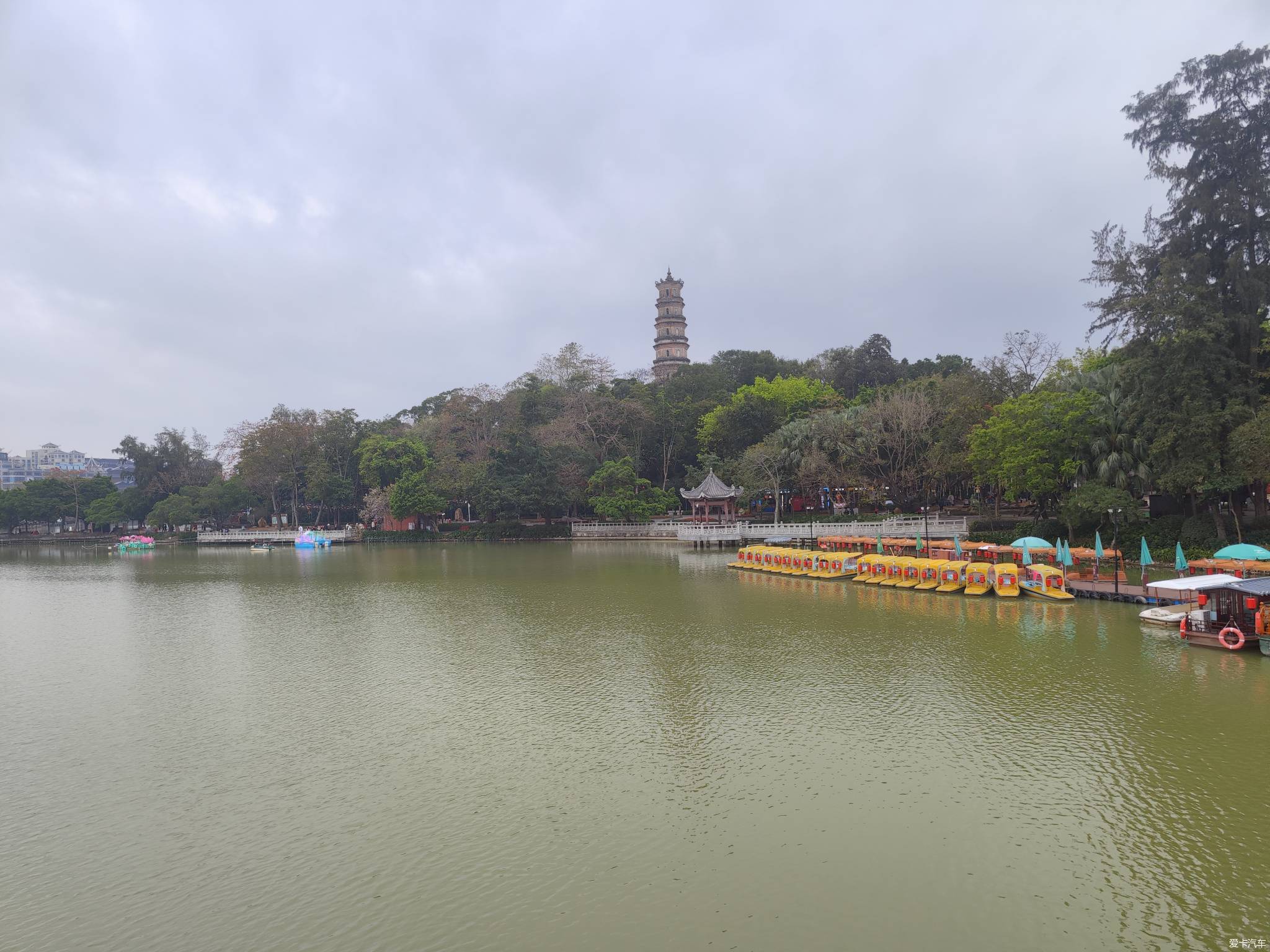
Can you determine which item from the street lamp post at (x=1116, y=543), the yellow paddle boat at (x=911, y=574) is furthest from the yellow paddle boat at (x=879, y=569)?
the street lamp post at (x=1116, y=543)

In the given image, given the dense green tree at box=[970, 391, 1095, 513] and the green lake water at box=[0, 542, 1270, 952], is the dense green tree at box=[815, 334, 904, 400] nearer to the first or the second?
the dense green tree at box=[970, 391, 1095, 513]

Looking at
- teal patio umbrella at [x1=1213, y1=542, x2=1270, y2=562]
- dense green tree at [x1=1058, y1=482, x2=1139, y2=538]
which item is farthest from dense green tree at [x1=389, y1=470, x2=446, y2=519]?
teal patio umbrella at [x1=1213, y1=542, x2=1270, y2=562]

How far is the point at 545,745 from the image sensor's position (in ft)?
43.5

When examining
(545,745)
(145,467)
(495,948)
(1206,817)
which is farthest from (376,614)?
(145,467)

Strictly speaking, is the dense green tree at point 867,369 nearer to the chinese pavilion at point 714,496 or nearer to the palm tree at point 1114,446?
the chinese pavilion at point 714,496

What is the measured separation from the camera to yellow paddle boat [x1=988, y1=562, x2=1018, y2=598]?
27531mm

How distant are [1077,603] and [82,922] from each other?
27567 mm

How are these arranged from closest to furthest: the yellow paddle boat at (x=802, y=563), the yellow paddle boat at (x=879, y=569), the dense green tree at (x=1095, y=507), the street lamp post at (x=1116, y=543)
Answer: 1. the street lamp post at (x=1116, y=543)
2. the dense green tree at (x=1095, y=507)
3. the yellow paddle boat at (x=879, y=569)
4. the yellow paddle boat at (x=802, y=563)

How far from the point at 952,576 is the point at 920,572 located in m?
1.43

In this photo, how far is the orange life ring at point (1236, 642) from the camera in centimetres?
1827

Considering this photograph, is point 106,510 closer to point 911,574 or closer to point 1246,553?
point 911,574

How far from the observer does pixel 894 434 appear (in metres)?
50.1

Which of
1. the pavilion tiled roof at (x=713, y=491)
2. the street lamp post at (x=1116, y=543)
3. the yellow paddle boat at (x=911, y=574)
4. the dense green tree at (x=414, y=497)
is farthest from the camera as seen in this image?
the dense green tree at (x=414, y=497)

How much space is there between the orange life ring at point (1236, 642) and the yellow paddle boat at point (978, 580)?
31.7 feet
